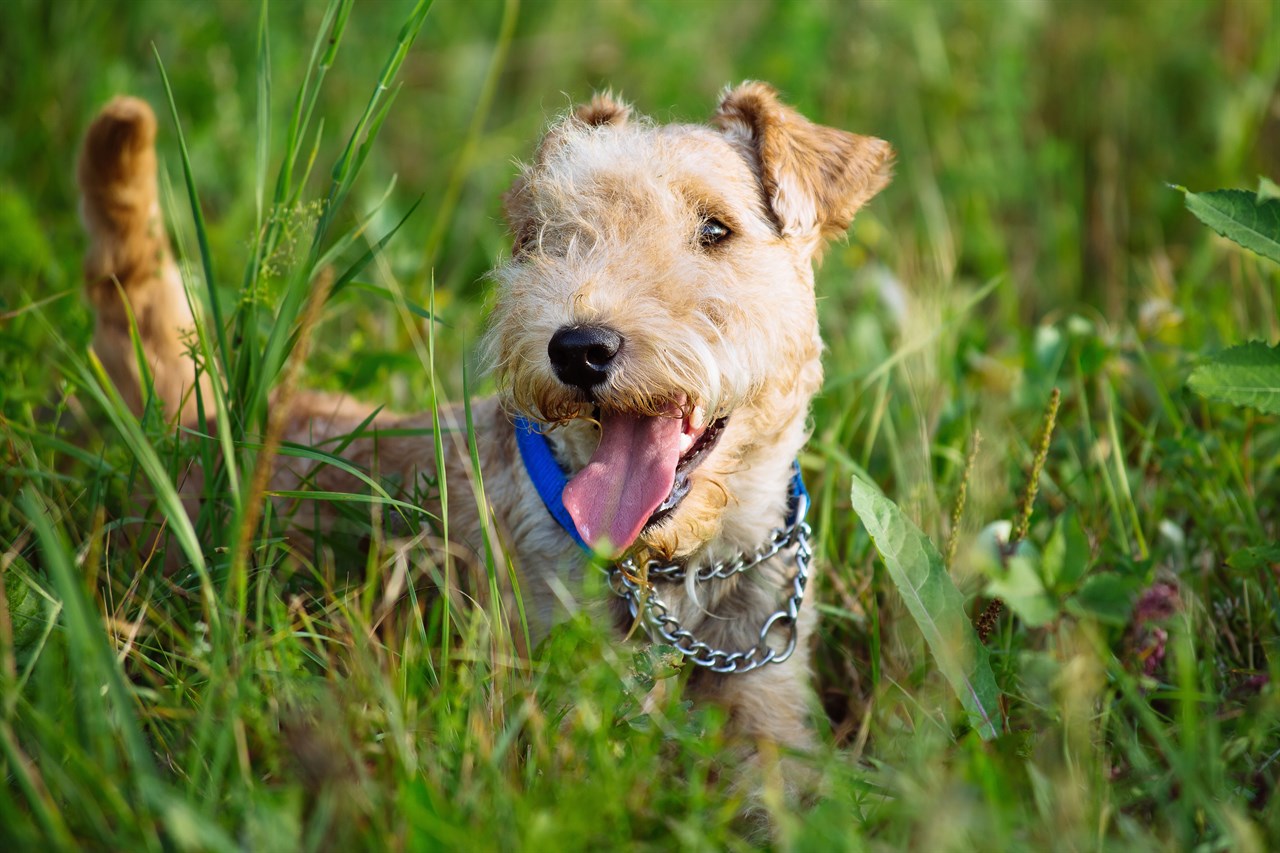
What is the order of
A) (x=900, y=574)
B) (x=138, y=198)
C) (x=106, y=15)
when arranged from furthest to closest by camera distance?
1. (x=106, y=15)
2. (x=138, y=198)
3. (x=900, y=574)

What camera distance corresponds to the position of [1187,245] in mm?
6184

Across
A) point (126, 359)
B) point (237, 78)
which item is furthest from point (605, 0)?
point (126, 359)

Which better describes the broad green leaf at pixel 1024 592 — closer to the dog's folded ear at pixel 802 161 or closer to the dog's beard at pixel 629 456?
Result: the dog's beard at pixel 629 456

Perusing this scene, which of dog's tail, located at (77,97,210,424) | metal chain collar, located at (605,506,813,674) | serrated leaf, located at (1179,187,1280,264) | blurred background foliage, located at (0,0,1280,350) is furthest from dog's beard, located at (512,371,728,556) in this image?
blurred background foliage, located at (0,0,1280,350)

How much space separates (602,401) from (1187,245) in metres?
4.96

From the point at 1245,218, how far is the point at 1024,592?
126 cm

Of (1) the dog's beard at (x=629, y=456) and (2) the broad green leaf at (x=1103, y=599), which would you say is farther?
(1) the dog's beard at (x=629, y=456)

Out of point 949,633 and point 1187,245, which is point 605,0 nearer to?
point 1187,245

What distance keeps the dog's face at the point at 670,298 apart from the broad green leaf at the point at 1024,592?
847 millimetres

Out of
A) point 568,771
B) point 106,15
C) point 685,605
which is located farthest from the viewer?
point 106,15

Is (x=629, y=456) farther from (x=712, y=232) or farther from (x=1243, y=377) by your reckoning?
(x=1243, y=377)

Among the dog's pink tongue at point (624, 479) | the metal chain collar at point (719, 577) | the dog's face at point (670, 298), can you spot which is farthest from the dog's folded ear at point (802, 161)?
the metal chain collar at point (719, 577)

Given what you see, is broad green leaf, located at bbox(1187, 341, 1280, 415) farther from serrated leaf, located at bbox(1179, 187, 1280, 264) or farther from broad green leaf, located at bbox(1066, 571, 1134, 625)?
broad green leaf, located at bbox(1066, 571, 1134, 625)

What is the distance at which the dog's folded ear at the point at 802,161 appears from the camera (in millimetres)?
3156
